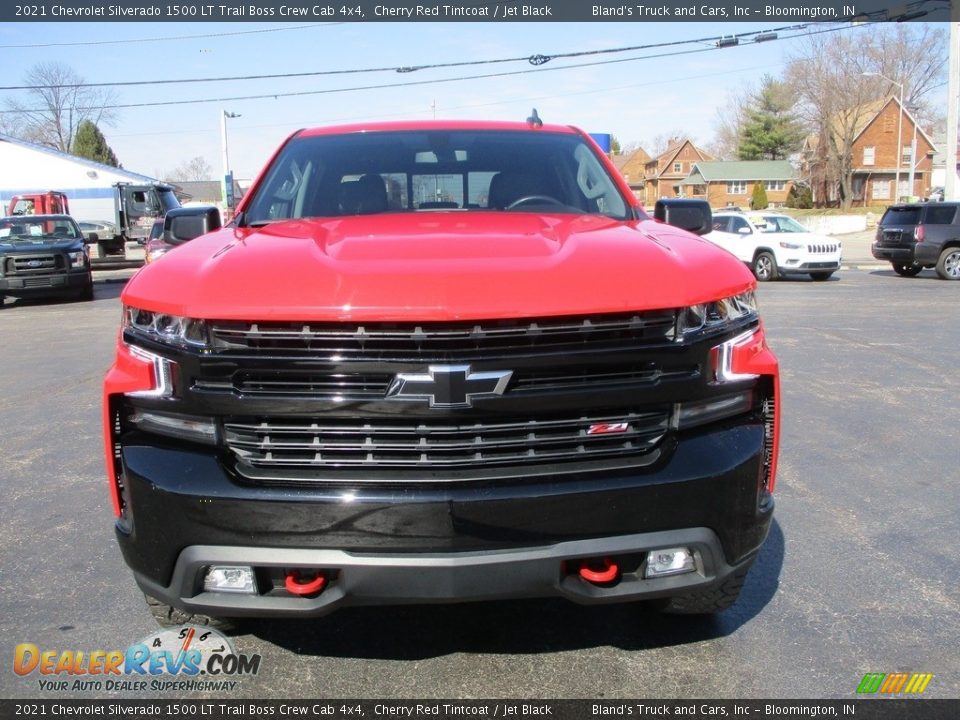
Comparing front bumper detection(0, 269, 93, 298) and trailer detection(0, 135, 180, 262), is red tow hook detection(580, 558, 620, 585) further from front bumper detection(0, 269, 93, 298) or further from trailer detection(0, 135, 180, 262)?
trailer detection(0, 135, 180, 262)

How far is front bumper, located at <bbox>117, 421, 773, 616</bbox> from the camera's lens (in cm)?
226

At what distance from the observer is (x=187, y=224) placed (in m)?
3.79

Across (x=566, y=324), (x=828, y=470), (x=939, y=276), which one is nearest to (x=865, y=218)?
(x=939, y=276)

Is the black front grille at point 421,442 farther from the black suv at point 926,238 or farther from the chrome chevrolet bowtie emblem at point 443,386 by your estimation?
the black suv at point 926,238

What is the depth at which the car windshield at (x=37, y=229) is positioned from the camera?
693 inches

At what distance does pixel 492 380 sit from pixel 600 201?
1704 millimetres

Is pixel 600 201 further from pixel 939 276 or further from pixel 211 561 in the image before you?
pixel 939 276

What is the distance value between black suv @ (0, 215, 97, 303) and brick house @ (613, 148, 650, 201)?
349 ft

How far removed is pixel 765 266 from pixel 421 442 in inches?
769

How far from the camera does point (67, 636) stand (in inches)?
121

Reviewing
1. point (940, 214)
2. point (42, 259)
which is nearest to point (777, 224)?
point (940, 214)

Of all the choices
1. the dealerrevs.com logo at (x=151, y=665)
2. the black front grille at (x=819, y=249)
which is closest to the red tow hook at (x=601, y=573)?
the dealerrevs.com logo at (x=151, y=665)

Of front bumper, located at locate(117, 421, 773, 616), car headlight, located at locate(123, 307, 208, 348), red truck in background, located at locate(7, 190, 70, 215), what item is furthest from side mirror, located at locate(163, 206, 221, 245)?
red truck in background, located at locate(7, 190, 70, 215)
